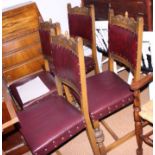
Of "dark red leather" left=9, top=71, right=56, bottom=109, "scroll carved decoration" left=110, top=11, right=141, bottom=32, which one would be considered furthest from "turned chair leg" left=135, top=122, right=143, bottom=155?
"dark red leather" left=9, top=71, right=56, bottom=109

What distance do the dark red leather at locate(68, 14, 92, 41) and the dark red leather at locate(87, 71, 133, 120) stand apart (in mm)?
599

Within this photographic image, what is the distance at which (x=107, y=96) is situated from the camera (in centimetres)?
196

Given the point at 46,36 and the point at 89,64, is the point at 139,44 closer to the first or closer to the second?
the point at 89,64

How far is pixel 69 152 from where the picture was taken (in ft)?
7.55

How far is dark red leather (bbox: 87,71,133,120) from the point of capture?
6.23ft

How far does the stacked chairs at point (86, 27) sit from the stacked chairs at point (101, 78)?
1.05 feet

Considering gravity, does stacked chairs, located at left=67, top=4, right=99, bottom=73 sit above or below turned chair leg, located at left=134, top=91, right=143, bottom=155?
above

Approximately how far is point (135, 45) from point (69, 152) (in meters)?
1.16

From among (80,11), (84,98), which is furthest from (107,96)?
(80,11)

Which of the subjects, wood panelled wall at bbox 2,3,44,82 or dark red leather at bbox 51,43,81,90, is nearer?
dark red leather at bbox 51,43,81,90

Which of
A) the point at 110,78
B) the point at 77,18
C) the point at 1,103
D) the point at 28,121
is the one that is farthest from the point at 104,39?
the point at 1,103

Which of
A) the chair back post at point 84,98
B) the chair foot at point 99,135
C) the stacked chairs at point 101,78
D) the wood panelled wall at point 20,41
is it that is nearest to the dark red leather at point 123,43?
the stacked chairs at point 101,78

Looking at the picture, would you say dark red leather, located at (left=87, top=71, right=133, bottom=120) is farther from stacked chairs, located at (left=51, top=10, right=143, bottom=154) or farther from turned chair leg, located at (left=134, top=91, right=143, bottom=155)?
turned chair leg, located at (left=134, top=91, right=143, bottom=155)

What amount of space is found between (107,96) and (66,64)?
0.41 metres
